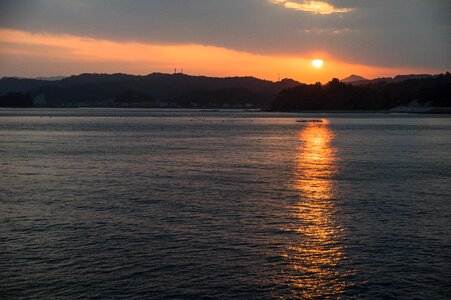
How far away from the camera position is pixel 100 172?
3731 cm

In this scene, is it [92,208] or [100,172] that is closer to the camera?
[92,208]

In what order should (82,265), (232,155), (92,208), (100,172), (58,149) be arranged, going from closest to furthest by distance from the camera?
(82,265) → (92,208) → (100,172) → (232,155) → (58,149)

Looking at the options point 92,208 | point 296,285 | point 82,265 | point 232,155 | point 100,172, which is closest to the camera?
point 296,285

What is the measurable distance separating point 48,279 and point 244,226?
316 inches

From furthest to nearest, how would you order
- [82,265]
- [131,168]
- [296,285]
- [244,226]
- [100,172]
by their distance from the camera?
[131,168] < [100,172] < [244,226] < [82,265] < [296,285]

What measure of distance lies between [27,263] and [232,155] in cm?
3578

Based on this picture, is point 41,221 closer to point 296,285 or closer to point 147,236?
point 147,236

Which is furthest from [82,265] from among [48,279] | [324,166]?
[324,166]

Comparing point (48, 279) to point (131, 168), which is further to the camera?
point (131, 168)

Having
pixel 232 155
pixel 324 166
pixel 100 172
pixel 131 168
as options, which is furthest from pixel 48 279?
pixel 232 155

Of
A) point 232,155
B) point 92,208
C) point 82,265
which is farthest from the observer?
point 232,155

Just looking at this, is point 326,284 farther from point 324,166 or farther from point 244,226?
point 324,166

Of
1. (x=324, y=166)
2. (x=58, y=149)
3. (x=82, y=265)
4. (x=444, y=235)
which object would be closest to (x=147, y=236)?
(x=82, y=265)

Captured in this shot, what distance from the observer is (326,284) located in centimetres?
1478
